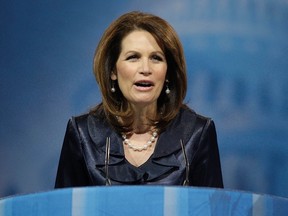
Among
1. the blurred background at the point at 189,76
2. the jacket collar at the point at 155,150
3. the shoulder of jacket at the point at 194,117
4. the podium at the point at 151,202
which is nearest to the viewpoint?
the podium at the point at 151,202

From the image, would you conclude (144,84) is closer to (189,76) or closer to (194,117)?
(194,117)

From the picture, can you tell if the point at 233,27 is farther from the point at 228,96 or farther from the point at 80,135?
the point at 80,135

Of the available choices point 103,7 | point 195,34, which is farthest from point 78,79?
point 195,34

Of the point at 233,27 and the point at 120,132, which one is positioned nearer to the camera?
the point at 120,132

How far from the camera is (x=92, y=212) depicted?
63 centimetres

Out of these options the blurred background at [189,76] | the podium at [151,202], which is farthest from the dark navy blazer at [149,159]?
the podium at [151,202]

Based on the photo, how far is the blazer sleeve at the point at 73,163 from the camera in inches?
Result: 51.6

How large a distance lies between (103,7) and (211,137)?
60cm

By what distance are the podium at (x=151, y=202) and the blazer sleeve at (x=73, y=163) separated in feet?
A: 2.16

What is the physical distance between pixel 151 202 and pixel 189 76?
1.10 meters

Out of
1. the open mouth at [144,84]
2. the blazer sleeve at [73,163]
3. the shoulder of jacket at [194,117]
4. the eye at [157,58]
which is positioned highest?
the eye at [157,58]

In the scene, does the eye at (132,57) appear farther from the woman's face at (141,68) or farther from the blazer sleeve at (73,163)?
the blazer sleeve at (73,163)

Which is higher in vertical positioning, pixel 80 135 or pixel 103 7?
pixel 103 7

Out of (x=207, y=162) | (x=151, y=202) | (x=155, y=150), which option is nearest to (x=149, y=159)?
(x=155, y=150)
